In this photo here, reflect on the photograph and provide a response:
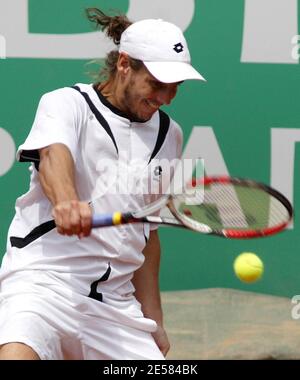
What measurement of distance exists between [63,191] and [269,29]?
217cm

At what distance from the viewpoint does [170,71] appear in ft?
12.7

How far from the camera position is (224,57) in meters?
5.42

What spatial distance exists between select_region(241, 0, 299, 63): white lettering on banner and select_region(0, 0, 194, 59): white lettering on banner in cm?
28

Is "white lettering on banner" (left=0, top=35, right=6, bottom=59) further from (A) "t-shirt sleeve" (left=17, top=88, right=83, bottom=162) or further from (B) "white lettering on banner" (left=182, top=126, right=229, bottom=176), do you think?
(A) "t-shirt sleeve" (left=17, top=88, right=83, bottom=162)

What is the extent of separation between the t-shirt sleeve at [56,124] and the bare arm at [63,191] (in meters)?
0.04

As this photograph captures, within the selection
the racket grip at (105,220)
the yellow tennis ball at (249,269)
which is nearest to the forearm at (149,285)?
the yellow tennis ball at (249,269)

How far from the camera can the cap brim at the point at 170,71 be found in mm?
3852

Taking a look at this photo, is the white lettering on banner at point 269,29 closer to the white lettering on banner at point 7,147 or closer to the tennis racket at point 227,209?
the white lettering on banner at point 7,147

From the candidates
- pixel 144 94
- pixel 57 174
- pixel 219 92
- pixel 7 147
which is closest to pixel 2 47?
pixel 7 147

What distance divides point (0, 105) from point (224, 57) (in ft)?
3.44

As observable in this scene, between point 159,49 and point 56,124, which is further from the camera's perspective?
point 159,49

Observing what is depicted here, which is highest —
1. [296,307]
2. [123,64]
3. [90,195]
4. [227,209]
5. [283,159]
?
[123,64]

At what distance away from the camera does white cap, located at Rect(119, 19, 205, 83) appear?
3.91 m

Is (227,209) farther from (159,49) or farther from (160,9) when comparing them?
(160,9)
